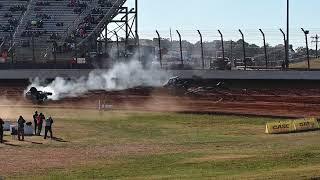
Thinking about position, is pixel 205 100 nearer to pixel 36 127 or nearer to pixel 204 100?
pixel 204 100

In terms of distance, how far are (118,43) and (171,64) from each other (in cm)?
841

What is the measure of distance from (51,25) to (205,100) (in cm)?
3779

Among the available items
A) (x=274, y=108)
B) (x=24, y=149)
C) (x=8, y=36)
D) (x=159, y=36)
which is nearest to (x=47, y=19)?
(x=8, y=36)

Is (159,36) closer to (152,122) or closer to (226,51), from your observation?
(226,51)

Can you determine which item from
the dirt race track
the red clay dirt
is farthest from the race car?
the dirt race track

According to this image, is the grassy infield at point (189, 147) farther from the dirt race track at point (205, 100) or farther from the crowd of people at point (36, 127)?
the dirt race track at point (205, 100)

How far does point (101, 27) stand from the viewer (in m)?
82.1

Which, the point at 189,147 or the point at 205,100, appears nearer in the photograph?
the point at 189,147

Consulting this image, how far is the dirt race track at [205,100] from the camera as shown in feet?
156

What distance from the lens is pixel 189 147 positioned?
1222 inches

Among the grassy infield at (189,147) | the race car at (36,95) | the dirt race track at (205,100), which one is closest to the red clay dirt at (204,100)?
the dirt race track at (205,100)

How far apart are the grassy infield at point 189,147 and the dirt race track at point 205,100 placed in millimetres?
3964

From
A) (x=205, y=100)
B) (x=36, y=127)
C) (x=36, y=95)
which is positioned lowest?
(x=36, y=127)

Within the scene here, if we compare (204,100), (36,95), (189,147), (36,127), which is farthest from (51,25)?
(189,147)
